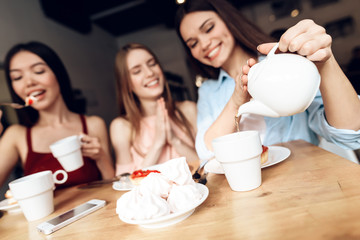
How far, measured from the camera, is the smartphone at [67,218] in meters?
0.75

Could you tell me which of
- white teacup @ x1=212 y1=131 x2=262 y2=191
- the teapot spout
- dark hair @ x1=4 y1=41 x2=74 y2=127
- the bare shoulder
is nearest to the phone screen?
white teacup @ x1=212 y1=131 x2=262 y2=191

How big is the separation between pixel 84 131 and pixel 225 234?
65.1 inches

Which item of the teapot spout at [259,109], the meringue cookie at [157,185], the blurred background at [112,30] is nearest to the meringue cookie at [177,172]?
the meringue cookie at [157,185]

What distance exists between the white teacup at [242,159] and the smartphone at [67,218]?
47cm

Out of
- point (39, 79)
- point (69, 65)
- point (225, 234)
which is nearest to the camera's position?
point (225, 234)

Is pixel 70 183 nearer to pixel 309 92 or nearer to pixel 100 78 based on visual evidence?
pixel 100 78

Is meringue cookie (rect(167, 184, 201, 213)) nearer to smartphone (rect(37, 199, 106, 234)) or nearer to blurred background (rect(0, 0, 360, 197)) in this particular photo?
smartphone (rect(37, 199, 106, 234))

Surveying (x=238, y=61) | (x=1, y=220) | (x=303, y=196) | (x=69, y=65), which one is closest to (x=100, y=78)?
(x=69, y=65)

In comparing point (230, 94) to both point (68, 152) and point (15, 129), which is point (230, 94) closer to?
point (68, 152)

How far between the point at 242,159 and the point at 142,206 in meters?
0.28

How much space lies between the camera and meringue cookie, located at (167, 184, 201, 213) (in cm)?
63

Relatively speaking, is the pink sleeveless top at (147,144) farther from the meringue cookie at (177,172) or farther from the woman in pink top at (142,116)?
the meringue cookie at (177,172)

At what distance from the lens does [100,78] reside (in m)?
2.24

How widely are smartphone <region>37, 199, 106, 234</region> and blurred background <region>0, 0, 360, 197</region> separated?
47.6 inches
